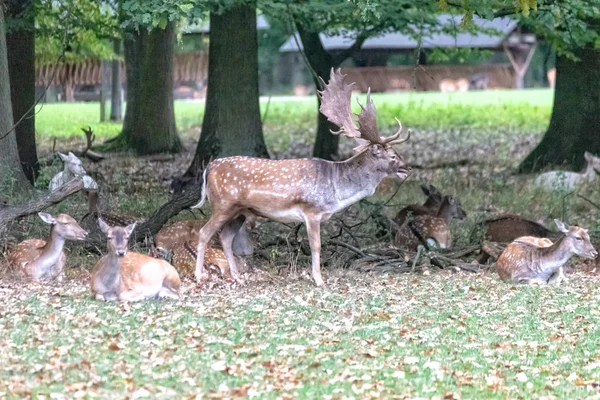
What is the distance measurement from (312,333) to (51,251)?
291cm

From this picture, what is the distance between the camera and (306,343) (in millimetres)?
7340

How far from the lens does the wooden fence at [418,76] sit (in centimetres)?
4603

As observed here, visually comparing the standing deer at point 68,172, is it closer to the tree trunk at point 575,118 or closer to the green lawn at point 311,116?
the tree trunk at point 575,118

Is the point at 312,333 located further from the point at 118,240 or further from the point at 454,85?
the point at 454,85

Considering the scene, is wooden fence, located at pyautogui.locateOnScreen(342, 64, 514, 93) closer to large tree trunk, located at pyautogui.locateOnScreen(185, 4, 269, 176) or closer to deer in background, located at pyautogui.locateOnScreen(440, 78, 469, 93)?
deer in background, located at pyautogui.locateOnScreen(440, 78, 469, 93)

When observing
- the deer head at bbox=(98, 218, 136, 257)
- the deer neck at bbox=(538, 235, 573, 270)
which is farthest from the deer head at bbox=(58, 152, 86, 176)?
A: the deer neck at bbox=(538, 235, 573, 270)

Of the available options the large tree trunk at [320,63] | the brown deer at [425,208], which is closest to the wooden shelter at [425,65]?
the large tree trunk at [320,63]

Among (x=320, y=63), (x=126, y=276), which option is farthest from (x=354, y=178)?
(x=320, y=63)

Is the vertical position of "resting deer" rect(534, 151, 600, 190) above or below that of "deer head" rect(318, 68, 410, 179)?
below

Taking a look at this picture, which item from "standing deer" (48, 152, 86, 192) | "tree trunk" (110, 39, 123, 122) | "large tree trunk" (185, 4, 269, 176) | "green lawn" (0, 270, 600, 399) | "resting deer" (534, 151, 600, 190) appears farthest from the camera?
"tree trunk" (110, 39, 123, 122)

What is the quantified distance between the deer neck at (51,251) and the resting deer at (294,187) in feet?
3.81

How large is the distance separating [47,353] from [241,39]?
30.5ft

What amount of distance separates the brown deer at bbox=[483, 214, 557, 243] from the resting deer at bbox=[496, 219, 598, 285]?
1556 mm

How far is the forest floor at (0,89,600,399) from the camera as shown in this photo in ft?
21.0
